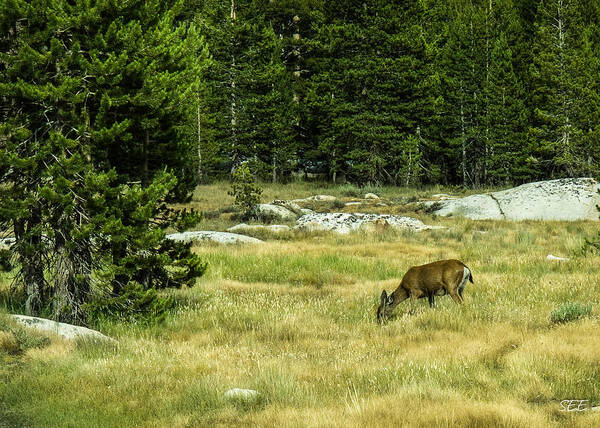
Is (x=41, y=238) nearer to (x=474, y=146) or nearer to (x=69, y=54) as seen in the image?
(x=69, y=54)

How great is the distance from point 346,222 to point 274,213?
4631mm

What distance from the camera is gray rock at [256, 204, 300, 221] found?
26.1 m

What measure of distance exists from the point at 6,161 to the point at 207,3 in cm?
4173

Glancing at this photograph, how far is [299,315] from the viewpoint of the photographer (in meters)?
9.56

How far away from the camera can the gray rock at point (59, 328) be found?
7.91m

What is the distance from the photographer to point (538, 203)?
88.4 feet

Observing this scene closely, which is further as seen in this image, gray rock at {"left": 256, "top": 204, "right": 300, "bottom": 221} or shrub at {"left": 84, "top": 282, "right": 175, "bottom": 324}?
gray rock at {"left": 256, "top": 204, "right": 300, "bottom": 221}

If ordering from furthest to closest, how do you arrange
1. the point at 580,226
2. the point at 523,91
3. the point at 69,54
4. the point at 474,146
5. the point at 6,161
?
the point at 474,146, the point at 523,91, the point at 580,226, the point at 69,54, the point at 6,161

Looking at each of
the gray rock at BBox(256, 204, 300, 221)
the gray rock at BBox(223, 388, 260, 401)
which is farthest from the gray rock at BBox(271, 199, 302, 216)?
the gray rock at BBox(223, 388, 260, 401)

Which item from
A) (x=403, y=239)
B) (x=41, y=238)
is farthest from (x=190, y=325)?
(x=403, y=239)

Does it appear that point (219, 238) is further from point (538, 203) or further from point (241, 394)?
point (538, 203)

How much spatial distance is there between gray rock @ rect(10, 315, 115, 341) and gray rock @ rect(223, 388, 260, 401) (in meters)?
3.01

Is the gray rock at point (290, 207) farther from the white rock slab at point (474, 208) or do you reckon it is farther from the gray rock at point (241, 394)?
the gray rock at point (241, 394)

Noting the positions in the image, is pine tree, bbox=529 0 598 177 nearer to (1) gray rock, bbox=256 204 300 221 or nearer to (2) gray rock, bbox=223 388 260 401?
(1) gray rock, bbox=256 204 300 221
